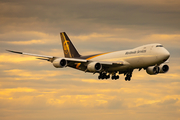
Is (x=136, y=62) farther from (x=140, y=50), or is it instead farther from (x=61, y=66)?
(x=61, y=66)

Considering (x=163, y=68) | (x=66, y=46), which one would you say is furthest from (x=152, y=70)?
(x=66, y=46)

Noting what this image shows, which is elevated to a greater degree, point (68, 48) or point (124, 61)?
point (68, 48)

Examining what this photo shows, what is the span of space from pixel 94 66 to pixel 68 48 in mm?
20441

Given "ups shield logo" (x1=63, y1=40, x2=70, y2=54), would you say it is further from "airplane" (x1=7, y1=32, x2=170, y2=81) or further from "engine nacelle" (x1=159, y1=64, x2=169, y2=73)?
"engine nacelle" (x1=159, y1=64, x2=169, y2=73)

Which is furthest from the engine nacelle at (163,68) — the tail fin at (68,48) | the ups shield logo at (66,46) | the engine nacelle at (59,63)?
the ups shield logo at (66,46)

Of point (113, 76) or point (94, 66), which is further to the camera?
point (113, 76)

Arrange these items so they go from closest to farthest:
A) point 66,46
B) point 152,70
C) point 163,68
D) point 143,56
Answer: point 143,56 < point 152,70 < point 163,68 < point 66,46

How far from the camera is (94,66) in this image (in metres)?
76.4

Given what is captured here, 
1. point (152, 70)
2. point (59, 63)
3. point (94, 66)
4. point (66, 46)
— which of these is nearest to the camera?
point (59, 63)

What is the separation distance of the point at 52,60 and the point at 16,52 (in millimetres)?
7944

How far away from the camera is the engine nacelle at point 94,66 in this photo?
3012 inches

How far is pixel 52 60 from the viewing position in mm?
78812

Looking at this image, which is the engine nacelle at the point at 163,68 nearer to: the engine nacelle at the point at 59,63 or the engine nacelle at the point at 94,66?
the engine nacelle at the point at 94,66

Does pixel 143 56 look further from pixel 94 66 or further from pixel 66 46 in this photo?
pixel 66 46
